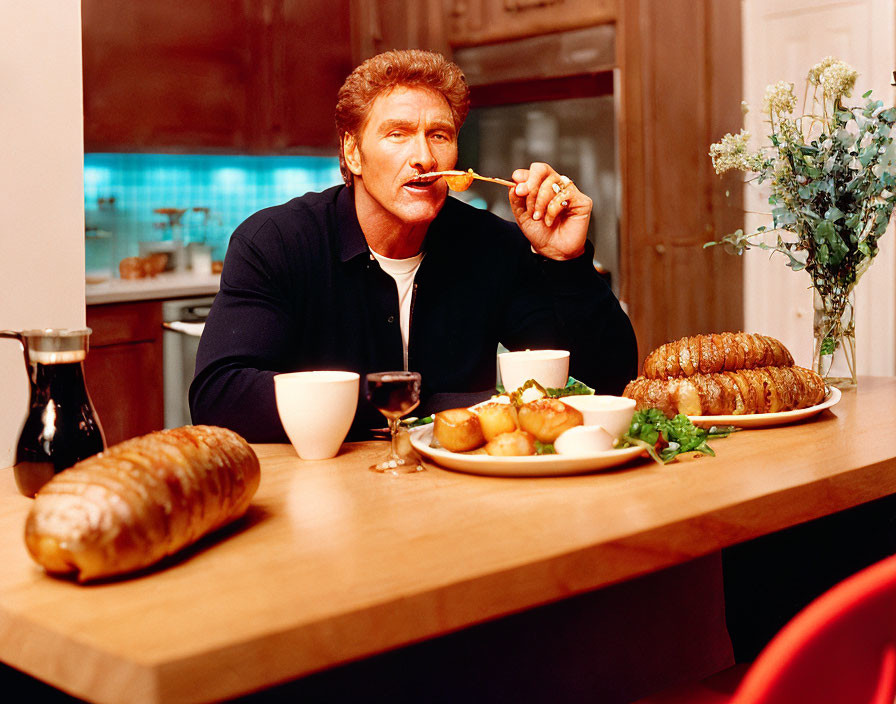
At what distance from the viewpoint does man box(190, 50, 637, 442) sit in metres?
1.86

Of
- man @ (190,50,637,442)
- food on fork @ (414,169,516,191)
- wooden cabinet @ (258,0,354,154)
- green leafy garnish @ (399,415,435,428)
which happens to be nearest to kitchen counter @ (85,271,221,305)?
wooden cabinet @ (258,0,354,154)

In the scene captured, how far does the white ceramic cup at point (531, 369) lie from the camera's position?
145 cm

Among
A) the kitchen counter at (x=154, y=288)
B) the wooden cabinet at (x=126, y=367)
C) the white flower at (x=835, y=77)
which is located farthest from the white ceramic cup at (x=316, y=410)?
the kitchen counter at (x=154, y=288)

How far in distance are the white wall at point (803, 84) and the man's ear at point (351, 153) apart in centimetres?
217

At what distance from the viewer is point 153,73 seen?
4.04m

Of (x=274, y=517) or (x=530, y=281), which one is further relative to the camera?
(x=530, y=281)

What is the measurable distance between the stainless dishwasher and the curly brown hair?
207 centimetres

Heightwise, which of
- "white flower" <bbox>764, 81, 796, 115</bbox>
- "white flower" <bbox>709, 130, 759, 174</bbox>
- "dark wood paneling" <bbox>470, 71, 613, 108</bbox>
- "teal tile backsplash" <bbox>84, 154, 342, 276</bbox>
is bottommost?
"white flower" <bbox>709, 130, 759, 174</bbox>

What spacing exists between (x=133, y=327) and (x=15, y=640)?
3.24 meters

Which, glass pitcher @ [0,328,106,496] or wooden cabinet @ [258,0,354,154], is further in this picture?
wooden cabinet @ [258,0,354,154]

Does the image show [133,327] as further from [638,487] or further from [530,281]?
[638,487]

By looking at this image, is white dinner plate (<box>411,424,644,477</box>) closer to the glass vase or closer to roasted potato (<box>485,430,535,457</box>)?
roasted potato (<box>485,430,535,457</box>)

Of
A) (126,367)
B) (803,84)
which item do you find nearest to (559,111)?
(803,84)

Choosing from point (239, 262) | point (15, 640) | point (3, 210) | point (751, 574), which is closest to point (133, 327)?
point (3, 210)
